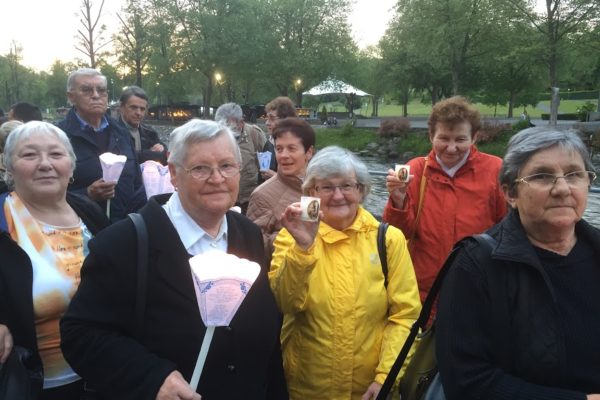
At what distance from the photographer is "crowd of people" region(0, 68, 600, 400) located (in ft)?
6.12

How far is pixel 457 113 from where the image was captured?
330 cm

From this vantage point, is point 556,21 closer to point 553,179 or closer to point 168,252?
point 553,179

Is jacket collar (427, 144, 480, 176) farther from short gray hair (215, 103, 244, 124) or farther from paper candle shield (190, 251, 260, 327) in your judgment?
short gray hair (215, 103, 244, 124)


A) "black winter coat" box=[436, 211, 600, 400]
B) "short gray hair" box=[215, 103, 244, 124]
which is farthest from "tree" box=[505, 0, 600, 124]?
"black winter coat" box=[436, 211, 600, 400]

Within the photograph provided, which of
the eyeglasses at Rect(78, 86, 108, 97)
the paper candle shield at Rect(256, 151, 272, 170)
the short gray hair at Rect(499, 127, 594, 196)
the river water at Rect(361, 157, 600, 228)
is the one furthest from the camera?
the paper candle shield at Rect(256, 151, 272, 170)

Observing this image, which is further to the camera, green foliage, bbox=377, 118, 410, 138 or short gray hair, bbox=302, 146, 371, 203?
green foliage, bbox=377, 118, 410, 138

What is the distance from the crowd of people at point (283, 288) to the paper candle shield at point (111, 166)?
0.97 meters

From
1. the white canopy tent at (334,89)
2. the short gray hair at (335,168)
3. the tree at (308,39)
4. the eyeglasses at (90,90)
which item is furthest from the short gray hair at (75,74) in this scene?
the tree at (308,39)

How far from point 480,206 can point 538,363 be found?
4.98 feet

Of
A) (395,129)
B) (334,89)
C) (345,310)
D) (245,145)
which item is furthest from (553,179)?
(334,89)

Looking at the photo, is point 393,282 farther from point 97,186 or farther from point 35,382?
point 97,186

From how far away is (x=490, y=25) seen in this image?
2811 cm

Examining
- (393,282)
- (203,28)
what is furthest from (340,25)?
(393,282)

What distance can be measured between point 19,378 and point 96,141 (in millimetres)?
2485
